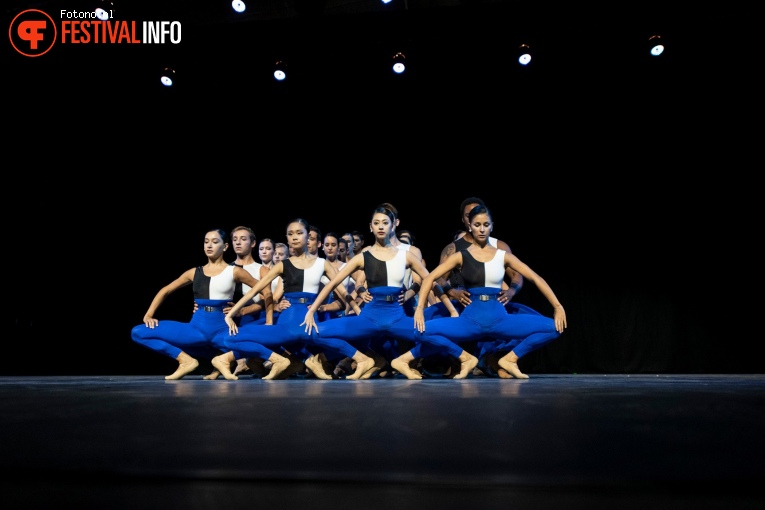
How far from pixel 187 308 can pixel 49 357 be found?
59.1 inches

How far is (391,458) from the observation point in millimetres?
1118

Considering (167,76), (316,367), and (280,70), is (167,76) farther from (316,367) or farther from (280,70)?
(316,367)

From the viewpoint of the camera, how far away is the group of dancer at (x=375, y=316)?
387 centimetres

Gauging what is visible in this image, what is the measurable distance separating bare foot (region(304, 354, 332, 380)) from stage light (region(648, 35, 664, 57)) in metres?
3.59

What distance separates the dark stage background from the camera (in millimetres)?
6262

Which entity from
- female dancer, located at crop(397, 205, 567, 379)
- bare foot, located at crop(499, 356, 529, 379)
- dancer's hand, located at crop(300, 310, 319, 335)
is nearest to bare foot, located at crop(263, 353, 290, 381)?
dancer's hand, located at crop(300, 310, 319, 335)

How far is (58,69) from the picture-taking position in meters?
5.56

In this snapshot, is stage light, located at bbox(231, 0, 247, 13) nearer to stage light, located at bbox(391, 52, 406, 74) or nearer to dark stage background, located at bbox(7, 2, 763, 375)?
dark stage background, located at bbox(7, 2, 763, 375)

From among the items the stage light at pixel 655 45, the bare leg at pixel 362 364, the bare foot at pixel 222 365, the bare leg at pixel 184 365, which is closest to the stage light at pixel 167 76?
the bare leg at pixel 184 365

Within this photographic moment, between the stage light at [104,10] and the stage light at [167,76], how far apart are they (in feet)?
2.07

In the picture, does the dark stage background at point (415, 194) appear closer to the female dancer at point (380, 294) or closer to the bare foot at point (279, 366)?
the female dancer at point (380, 294)

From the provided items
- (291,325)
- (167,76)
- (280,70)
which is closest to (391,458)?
(291,325)

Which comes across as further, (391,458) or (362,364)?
(362,364)

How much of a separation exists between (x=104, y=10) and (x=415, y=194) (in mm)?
3290
